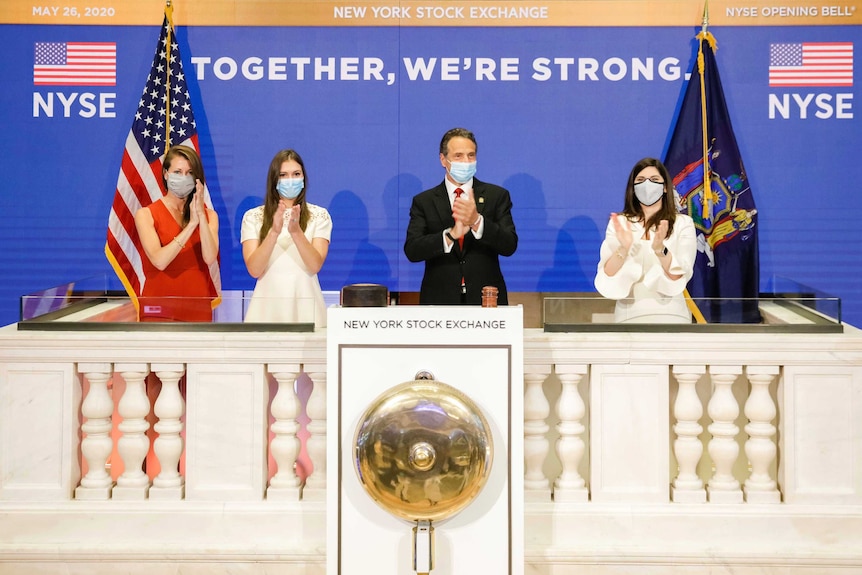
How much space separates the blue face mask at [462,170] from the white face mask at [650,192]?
2.52 feet

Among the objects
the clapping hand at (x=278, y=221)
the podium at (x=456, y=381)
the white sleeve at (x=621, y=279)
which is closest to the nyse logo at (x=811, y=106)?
the white sleeve at (x=621, y=279)

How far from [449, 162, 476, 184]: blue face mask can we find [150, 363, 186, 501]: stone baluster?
175cm

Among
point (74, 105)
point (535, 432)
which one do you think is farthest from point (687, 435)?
point (74, 105)

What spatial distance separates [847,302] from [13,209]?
5557 millimetres

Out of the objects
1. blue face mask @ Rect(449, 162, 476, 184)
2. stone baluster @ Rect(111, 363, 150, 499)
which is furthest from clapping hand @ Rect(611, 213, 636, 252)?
stone baluster @ Rect(111, 363, 150, 499)

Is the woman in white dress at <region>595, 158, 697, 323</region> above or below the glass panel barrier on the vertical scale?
above

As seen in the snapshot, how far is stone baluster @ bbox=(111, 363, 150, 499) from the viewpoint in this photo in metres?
3.04

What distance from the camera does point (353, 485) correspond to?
261cm

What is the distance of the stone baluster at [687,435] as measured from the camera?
2980 mm

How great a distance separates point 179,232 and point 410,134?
2369 millimetres

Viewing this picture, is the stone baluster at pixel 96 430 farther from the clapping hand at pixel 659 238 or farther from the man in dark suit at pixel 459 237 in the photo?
the clapping hand at pixel 659 238

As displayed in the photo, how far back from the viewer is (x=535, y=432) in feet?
9.87

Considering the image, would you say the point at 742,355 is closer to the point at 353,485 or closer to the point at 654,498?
the point at 654,498

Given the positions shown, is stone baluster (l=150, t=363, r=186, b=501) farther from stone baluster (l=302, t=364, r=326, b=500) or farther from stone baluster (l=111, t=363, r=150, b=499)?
stone baluster (l=302, t=364, r=326, b=500)
